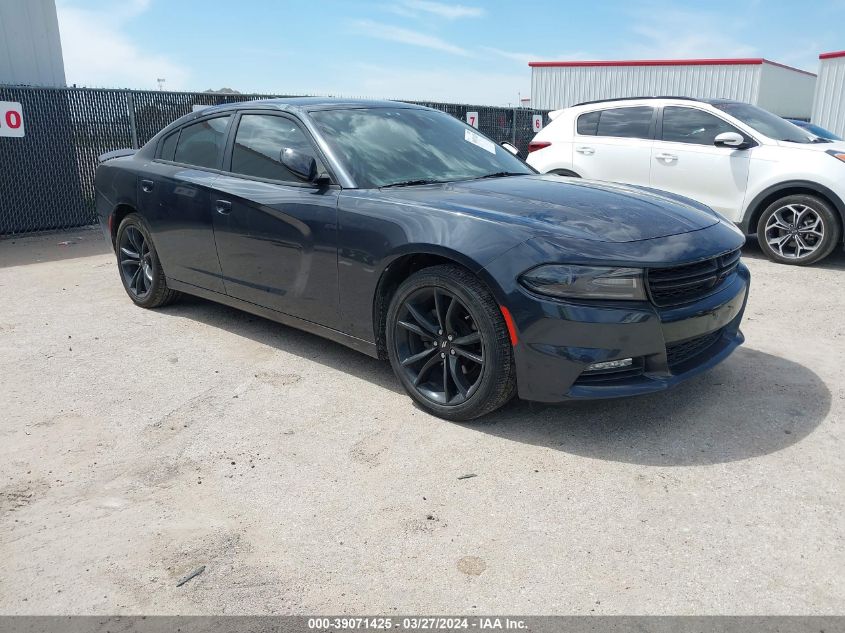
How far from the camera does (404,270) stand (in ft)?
12.5

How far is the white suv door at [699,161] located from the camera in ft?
25.0

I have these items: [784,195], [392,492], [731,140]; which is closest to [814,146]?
[784,195]

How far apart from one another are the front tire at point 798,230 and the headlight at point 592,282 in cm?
508

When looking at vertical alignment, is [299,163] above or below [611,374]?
above

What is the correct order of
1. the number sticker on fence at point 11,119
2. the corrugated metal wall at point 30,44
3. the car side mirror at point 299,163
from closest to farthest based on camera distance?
1. the car side mirror at point 299,163
2. the number sticker on fence at point 11,119
3. the corrugated metal wall at point 30,44

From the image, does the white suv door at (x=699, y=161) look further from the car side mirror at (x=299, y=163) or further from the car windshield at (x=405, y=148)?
the car side mirror at (x=299, y=163)

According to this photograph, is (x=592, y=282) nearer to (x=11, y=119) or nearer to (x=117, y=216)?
(x=117, y=216)

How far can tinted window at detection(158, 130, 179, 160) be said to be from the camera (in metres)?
5.41

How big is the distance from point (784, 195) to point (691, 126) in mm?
1311

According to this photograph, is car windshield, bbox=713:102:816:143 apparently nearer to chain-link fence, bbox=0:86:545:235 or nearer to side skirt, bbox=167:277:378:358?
side skirt, bbox=167:277:378:358

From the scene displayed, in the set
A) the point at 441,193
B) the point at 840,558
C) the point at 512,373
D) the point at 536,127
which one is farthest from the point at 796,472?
the point at 536,127

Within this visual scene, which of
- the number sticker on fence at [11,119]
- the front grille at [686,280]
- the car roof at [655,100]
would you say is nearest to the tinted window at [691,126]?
the car roof at [655,100]

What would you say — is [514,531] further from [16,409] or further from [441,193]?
[16,409]

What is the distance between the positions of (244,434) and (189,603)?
4.30 feet
